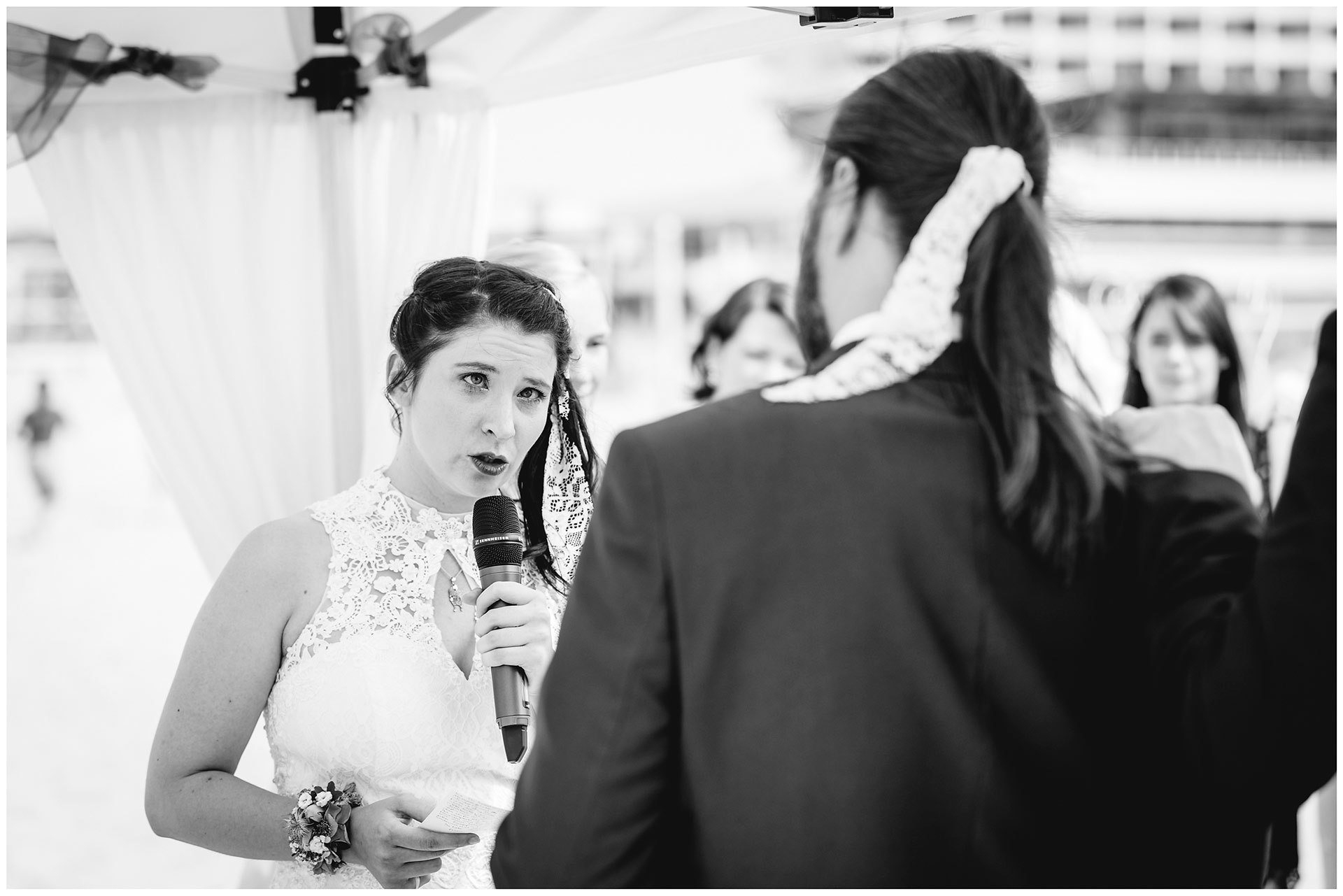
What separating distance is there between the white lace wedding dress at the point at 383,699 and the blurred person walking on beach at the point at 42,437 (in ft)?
61.1

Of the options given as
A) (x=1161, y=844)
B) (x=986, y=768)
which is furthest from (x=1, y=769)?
(x=1161, y=844)

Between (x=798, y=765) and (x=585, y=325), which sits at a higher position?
(x=585, y=325)

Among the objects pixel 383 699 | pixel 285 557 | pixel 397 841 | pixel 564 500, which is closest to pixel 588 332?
pixel 564 500

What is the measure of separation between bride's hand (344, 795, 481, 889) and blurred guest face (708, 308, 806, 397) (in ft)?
8.59

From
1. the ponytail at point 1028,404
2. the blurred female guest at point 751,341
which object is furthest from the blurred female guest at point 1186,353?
the ponytail at point 1028,404

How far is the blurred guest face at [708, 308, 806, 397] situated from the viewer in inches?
171

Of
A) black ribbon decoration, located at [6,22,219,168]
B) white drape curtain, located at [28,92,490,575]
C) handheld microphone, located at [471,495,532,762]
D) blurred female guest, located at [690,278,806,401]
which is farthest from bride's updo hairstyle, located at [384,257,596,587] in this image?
blurred female guest, located at [690,278,806,401]

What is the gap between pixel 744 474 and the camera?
118 cm

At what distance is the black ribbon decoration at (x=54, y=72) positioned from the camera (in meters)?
2.61

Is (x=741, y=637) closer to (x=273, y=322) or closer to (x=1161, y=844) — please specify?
(x=1161, y=844)

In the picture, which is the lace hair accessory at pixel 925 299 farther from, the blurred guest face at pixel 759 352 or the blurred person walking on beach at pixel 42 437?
the blurred person walking on beach at pixel 42 437

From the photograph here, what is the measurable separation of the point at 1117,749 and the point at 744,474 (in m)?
0.47

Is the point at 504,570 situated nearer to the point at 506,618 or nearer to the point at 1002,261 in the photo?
the point at 506,618

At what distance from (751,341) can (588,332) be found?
58.6 inches
